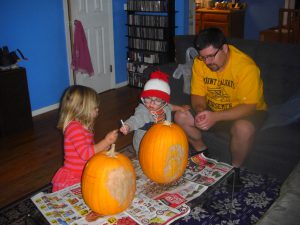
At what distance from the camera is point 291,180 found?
1337 millimetres

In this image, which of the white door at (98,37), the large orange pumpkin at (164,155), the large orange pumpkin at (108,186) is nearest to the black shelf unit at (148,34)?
the white door at (98,37)

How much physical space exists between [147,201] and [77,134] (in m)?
0.57

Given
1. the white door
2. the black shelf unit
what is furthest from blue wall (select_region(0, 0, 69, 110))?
the black shelf unit

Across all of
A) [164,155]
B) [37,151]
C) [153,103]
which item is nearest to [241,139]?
[153,103]

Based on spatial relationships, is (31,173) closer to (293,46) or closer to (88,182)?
(88,182)

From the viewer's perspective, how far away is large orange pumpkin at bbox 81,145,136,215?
1.51m

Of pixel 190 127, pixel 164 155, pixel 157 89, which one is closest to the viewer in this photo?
pixel 164 155

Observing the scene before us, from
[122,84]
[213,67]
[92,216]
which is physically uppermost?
[213,67]

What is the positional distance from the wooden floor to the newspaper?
3.41ft

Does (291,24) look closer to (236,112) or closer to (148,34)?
(148,34)

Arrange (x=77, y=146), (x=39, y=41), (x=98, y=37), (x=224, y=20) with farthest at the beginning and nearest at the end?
(x=224, y=20), (x=98, y=37), (x=39, y=41), (x=77, y=146)

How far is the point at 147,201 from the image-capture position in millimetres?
1622

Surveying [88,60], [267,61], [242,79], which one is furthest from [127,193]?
[88,60]

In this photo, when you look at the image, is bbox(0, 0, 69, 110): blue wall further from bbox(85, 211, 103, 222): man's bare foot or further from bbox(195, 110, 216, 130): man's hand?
bbox(85, 211, 103, 222): man's bare foot
